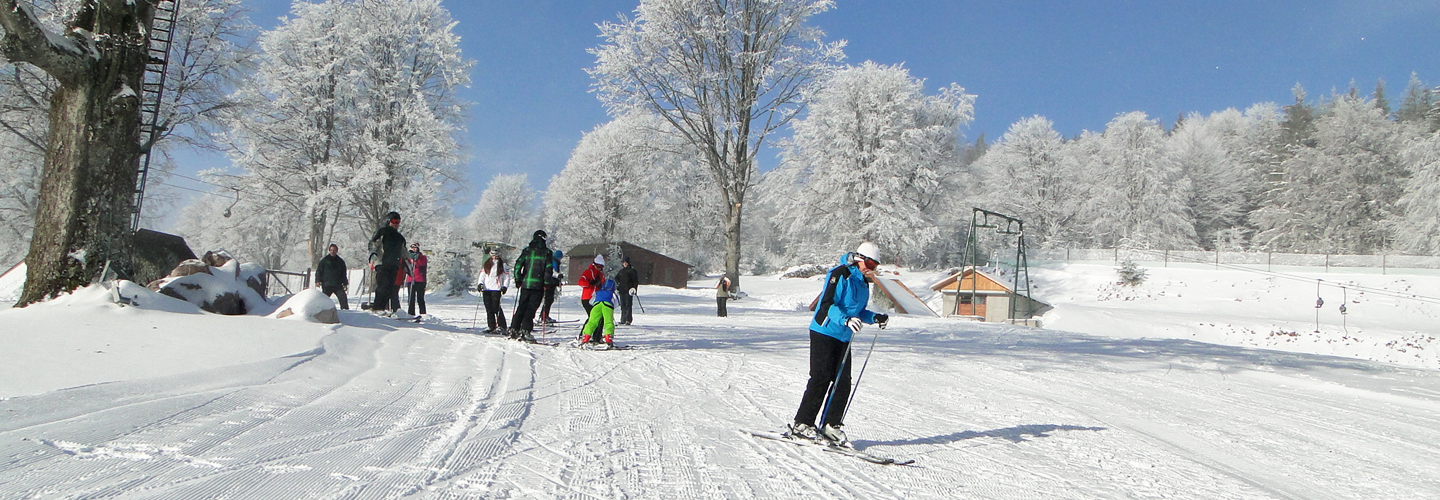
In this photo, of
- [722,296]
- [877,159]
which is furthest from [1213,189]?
[722,296]

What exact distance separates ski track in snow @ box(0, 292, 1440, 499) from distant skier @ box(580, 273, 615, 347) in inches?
37.3

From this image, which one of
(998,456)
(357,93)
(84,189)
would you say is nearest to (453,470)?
(998,456)

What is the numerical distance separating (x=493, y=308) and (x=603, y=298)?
2.17 m

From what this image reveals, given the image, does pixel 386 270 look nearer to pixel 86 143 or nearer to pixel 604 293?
pixel 604 293

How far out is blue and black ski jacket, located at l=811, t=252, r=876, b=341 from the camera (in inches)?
185

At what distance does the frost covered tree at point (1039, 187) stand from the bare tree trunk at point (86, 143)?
48092mm

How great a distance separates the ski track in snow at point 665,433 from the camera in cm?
329

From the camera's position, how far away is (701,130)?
70.9 ft

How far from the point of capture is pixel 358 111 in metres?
23.5

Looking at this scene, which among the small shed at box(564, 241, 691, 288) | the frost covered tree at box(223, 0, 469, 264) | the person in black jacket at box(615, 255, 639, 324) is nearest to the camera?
the person in black jacket at box(615, 255, 639, 324)

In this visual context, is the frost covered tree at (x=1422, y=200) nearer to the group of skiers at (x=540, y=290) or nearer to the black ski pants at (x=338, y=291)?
the group of skiers at (x=540, y=290)

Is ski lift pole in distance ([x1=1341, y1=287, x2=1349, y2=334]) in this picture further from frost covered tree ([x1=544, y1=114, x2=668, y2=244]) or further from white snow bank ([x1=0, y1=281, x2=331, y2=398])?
frost covered tree ([x1=544, y1=114, x2=668, y2=244])

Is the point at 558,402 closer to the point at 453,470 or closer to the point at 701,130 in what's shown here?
the point at 453,470

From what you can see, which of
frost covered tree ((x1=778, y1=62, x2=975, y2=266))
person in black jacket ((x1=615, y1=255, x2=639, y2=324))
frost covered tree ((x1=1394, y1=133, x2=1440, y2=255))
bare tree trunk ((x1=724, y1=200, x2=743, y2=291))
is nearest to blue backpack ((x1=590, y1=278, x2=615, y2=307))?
person in black jacket ((x1=615, y1=255, x2=639, y2=324))
